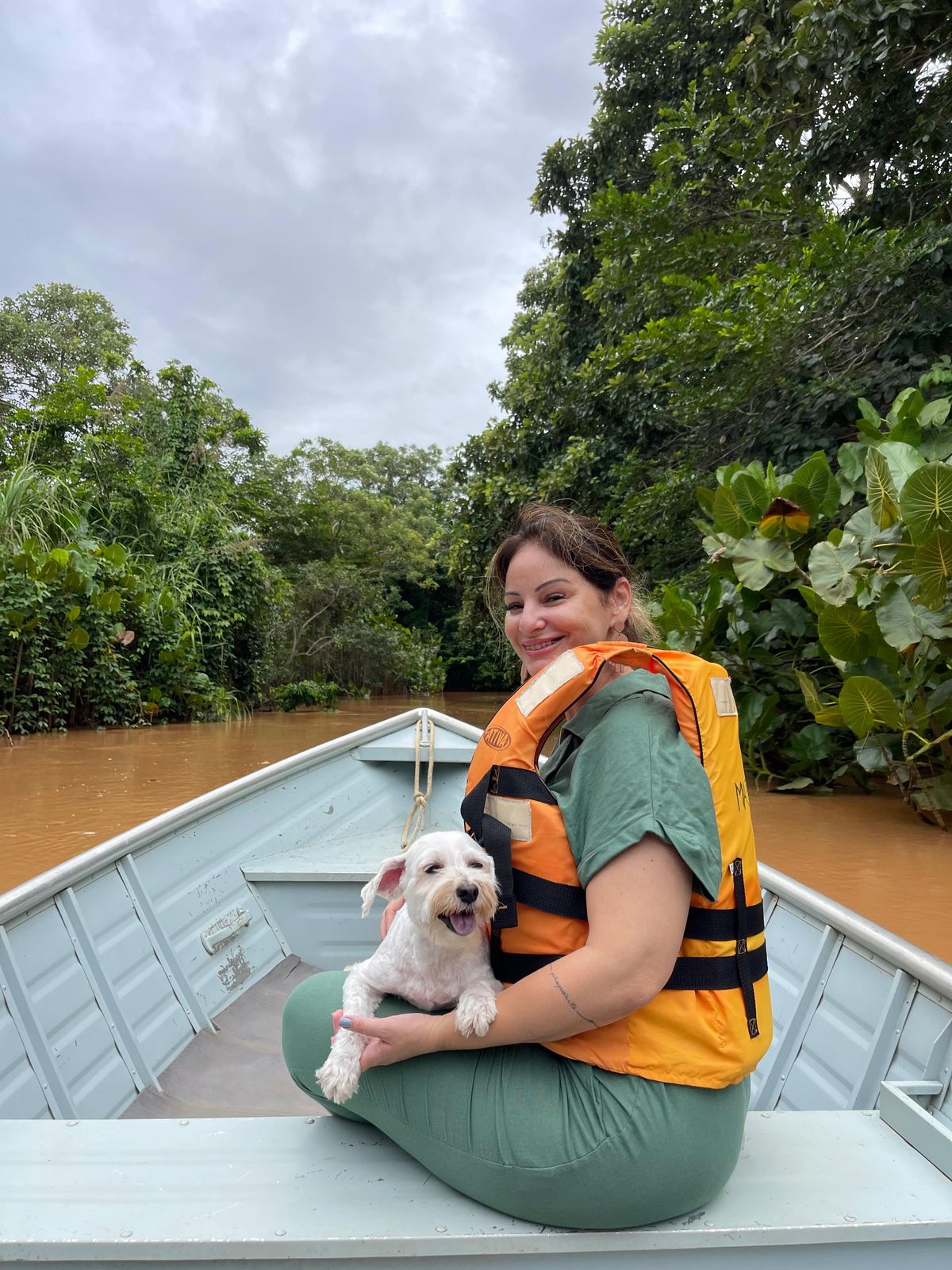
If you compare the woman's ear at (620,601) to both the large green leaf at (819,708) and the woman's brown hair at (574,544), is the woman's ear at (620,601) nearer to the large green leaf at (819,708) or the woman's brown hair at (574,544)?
the woman's brown hair at (574,544)

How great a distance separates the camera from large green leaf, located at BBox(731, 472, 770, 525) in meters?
5.92

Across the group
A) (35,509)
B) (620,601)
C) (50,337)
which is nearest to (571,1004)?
(620,601)

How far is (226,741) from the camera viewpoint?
1141cm

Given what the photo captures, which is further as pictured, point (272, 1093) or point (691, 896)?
point (272, 1093)

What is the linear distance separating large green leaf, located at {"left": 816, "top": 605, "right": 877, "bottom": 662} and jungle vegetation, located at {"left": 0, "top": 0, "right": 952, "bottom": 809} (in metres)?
0.02

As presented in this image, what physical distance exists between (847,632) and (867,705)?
0.52m

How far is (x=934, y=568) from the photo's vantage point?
4312 millimetres

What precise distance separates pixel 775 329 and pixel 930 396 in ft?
4.70

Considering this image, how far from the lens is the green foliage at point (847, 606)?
4.58 meters

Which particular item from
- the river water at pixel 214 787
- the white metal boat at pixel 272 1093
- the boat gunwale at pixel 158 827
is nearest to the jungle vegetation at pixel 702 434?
the river water at pixel 214 787

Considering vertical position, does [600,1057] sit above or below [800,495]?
below

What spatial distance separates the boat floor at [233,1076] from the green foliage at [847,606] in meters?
3.59

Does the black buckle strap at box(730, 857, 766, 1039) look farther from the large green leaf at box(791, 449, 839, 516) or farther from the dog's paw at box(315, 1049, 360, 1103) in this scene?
the large green leaf at box(791, 449, 839, 516)

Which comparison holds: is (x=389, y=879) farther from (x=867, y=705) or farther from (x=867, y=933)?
(x=867, y=705)
